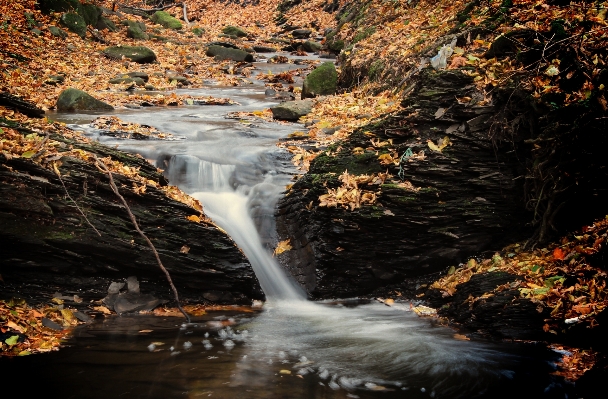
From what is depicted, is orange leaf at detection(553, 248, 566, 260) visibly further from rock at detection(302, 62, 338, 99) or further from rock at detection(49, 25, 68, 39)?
rock at detection(49, 25, 68, 39)

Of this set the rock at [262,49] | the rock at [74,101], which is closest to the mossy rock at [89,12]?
the rock at [262,49]

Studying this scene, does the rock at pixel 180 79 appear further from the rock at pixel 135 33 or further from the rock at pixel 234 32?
the rock at pixel 234 32

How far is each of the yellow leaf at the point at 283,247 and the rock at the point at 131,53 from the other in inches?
508

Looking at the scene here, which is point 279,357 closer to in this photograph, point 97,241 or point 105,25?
point 97,241

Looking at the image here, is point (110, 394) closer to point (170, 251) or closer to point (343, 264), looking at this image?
point (170, 251)

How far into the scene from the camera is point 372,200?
6695 mm

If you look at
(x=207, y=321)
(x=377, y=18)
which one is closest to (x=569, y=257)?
(x=207, y=321)

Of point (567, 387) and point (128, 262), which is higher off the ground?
point (128, 262)

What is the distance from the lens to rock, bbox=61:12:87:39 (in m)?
17.3

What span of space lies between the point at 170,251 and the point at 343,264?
2.29 meters

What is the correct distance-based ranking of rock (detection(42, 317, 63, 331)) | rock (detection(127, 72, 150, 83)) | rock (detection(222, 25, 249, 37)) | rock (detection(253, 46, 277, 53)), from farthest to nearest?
rock (detection(222, 25, 249, 37)) → rock (detection(253, 46, 277, 53)) → rock (detection(127, 72, 150, 83)) → rock (detection(42, 317, 63, 331))

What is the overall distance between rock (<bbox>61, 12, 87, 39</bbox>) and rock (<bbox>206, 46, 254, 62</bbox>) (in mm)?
4809

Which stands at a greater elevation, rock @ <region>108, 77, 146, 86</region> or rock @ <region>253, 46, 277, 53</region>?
rock @ <region>253, 46, 277, 53</region>

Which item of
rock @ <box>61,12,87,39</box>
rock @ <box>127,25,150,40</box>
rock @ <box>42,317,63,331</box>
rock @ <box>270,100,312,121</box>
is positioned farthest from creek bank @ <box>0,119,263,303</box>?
rock @ <box>127,25,150,40</box>
